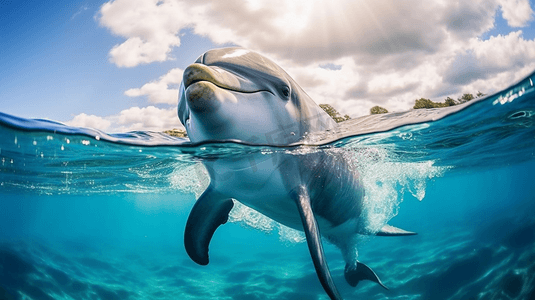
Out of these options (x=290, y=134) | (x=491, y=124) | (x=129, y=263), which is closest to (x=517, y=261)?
(x=491, y=124)

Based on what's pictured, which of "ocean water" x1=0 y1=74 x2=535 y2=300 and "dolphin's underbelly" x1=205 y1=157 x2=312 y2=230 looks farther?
"ocean water" x1=0 y1=74 x2=535 y2=300

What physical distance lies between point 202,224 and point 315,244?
2023mm

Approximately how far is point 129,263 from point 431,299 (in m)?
15.4

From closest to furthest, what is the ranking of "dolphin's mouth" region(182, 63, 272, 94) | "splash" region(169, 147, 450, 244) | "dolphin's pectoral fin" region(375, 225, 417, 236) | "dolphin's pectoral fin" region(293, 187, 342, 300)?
"dolphin's mouth" region(182, 63, 272, 94), "dolphin's pectoral fin" region(293, 187, 342, 300), "splash" region(169, 147, 450, 244), "dolphin's pectoral fin" region(375, 225, 417, 236)

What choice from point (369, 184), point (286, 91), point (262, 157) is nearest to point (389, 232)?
point (369, 184)

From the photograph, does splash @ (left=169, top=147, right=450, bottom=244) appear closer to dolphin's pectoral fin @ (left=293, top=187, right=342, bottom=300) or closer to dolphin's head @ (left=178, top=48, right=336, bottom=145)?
dolphin's pectoral fin @ (left=293, top=187, right=342, bottom=300)

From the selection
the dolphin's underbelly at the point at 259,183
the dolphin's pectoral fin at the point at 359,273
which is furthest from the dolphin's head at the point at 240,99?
the dolphin's pectoral fin at the point at 359,273

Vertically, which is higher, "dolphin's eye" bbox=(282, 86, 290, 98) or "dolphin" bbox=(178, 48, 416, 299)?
"dolphin's eye" bbox=(282, 86, 290, 98)

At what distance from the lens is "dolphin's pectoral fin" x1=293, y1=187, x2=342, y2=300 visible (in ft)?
10.6

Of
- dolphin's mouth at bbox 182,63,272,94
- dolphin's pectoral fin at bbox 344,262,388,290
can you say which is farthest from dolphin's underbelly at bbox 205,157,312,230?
dolphin's pectoral fin at bbox 344,262,388,290

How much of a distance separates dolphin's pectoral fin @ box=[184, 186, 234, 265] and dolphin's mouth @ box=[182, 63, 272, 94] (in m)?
2.08

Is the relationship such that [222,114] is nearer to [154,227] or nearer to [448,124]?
[448,124]

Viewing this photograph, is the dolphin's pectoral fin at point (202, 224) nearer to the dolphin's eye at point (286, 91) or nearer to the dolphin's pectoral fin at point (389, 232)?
the dolphin's eye at point (286, 91)

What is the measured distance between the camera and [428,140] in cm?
996
